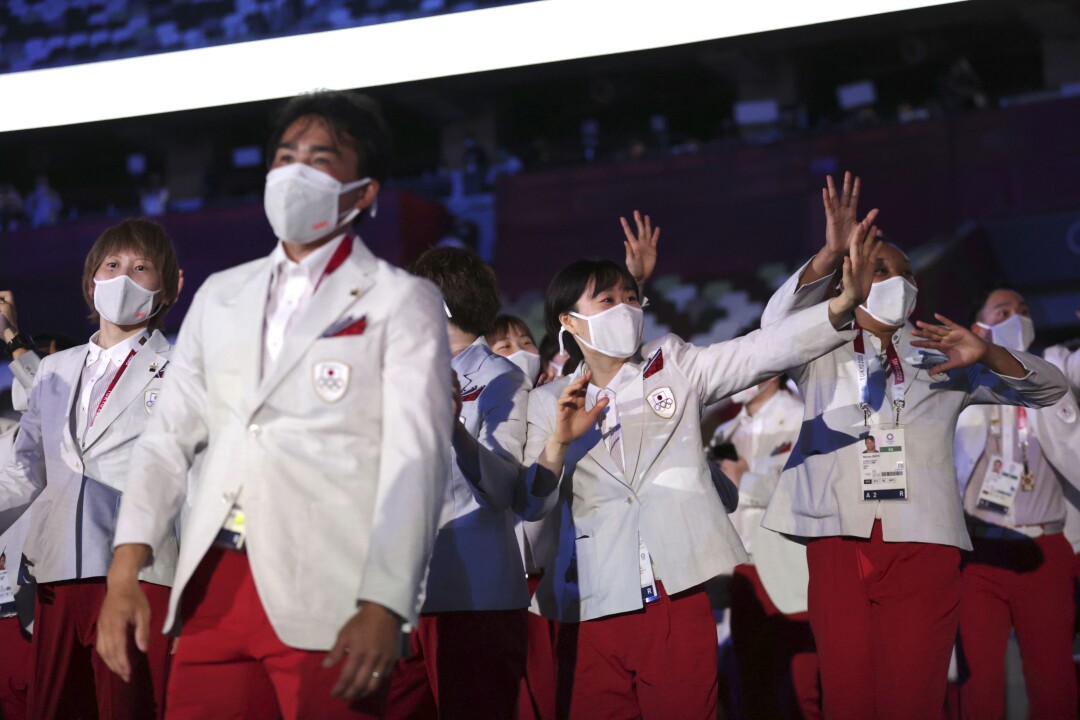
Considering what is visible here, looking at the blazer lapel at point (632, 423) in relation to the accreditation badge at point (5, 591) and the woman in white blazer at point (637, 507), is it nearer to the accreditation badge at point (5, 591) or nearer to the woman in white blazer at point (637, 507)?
the woman in white blazer at point (637, 507)

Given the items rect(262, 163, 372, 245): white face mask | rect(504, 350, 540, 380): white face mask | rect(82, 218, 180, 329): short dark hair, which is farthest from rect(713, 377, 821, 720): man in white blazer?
rect(262, 163, 372, 245): white face mask

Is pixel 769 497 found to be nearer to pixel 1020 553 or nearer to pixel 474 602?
pixel 1020 553

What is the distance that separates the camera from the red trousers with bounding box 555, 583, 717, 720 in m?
3.25

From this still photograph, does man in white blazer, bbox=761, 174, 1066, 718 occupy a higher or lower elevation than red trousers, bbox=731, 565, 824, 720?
higher

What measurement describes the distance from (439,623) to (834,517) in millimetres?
1330

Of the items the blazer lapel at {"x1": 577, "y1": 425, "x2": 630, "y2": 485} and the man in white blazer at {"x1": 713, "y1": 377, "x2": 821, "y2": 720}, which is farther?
the man in white blazer at {"x1": 713, "y1": 377, "x2": 821, "y2": 720}

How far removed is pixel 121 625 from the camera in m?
2.15

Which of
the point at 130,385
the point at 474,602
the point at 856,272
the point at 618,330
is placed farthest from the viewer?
the point at 130,385

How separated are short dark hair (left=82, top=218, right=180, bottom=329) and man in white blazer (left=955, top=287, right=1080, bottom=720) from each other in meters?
3.21

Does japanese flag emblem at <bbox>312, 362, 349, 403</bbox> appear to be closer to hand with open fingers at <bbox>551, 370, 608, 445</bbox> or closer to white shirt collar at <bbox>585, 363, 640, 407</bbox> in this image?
hand with open fingers at <bbox>551, 370, 608, 445</bbox>

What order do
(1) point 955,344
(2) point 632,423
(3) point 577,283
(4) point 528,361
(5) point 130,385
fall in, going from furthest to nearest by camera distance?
(4) point 528,361 < (5) point 130,385 < (3) point 577,283 < (2) point 632,423 < (1) point 955,344

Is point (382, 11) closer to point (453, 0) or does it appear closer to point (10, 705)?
point (453, 0)

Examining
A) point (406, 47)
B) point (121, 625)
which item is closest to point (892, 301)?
point (121, 625)

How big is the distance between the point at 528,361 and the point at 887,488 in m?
1.64
